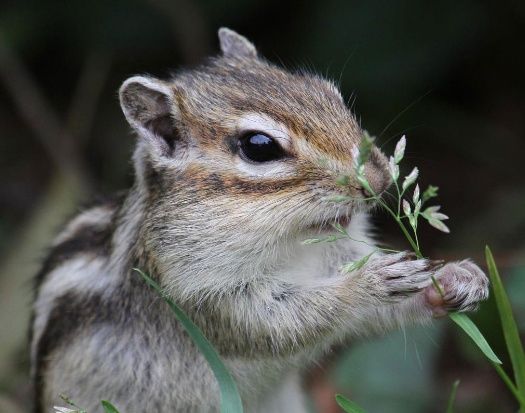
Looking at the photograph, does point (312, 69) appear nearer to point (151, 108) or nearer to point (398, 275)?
point (151, 108)

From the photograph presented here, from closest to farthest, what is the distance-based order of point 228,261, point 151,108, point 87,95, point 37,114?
point 228,261, point 151,108, point 37,114, point 87,95

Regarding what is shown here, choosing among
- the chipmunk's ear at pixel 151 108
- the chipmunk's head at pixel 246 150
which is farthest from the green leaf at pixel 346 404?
the chipmunk's ear at pixel 151 108

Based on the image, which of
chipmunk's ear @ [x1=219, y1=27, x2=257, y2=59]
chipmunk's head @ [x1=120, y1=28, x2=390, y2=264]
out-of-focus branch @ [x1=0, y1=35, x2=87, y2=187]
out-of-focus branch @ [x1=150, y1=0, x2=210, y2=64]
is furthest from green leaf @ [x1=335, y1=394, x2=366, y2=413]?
out-of-focus branch @ [x1=0, y1=35, x2=87, y2=187]

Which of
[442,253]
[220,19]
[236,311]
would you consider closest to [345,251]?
[236,311]

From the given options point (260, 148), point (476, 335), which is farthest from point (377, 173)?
point (476, 335)

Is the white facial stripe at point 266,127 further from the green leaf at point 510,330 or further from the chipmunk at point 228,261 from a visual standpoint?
the green leaf at point 510,330

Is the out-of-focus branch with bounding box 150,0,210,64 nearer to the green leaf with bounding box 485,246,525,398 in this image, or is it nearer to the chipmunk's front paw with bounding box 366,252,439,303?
the chipmunk's front paw with bounding box 366,252,439,303
